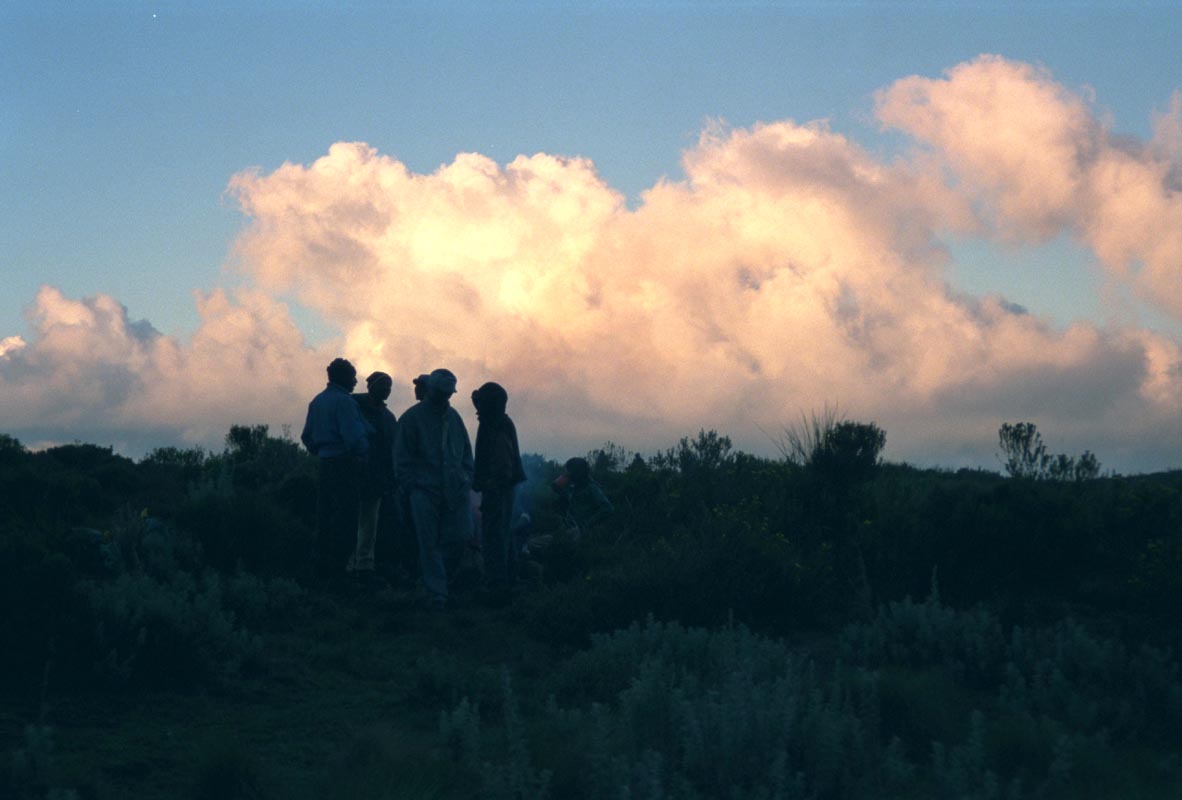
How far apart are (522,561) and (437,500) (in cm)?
168

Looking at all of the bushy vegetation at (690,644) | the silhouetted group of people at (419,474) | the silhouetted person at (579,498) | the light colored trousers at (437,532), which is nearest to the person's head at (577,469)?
the silhouetted person at (579,498)

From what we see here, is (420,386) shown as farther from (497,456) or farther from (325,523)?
(325,523)

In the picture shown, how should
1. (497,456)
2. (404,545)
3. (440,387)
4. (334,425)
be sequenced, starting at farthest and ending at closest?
(404,545) → (497,456) → (334,425) → (440,387)

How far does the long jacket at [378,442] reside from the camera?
37.0 feet

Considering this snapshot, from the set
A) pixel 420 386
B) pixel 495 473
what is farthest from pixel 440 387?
pixel 495 473

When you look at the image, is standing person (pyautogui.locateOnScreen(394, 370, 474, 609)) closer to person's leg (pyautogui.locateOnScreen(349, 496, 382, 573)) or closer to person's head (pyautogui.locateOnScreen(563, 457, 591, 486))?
person's leg (pyautogui.locateOnScreen(349, 496, 382, 573))

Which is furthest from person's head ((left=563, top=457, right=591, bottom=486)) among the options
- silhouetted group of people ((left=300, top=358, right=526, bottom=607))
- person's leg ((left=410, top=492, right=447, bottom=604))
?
person's leg ((left=410, top=492, right=447, bottom=604))

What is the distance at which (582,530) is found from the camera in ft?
42.9

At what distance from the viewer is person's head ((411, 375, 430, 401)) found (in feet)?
36.1

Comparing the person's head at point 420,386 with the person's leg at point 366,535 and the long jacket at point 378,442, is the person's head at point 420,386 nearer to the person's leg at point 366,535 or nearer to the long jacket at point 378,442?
the long jacket at point 378,442

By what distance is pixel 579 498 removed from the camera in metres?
13.0

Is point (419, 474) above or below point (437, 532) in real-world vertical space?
above

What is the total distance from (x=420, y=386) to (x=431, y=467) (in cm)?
87

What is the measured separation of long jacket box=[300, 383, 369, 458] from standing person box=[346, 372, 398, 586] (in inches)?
11.4
